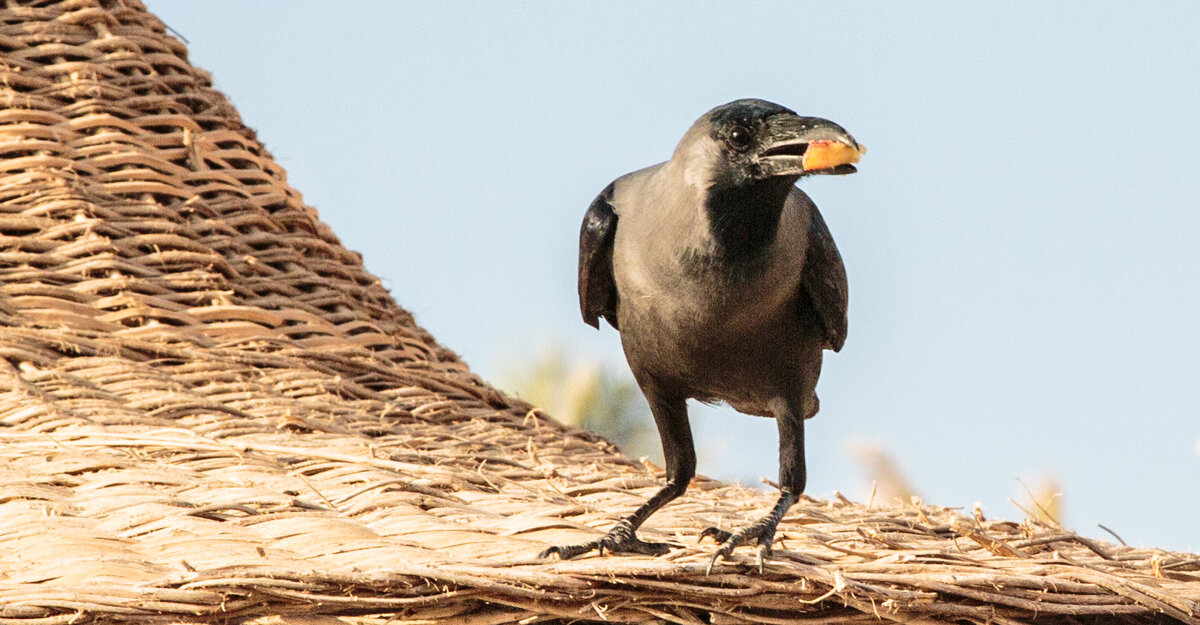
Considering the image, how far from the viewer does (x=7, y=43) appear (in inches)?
188

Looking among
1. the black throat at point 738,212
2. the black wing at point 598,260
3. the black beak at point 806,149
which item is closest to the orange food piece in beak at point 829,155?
the black beak at point 806,149

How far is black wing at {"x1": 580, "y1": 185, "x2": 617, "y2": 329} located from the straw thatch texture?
1.48 feet

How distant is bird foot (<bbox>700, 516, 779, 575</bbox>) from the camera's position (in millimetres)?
2465

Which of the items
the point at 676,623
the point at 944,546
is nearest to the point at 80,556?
the point at 676,623

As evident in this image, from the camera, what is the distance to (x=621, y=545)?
9.12 feet

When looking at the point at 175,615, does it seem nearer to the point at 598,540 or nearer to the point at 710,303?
the point at 598,540

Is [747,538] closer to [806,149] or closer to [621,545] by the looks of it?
[621,545]

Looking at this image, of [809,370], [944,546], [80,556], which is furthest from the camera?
[809,370]

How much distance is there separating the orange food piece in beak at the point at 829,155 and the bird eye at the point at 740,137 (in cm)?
17

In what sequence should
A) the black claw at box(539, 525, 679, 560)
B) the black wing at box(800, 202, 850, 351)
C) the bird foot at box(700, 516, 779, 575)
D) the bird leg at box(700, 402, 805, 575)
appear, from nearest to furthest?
the bird foot at box(700, 516, 779, 575) < the black claw at box(539, 525, 679, 560) < the bird leg at box(700, 402, 805, 575) < the black wing at box(800, 202, 850, 351)

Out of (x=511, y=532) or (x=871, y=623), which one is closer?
(x=871, y=623)

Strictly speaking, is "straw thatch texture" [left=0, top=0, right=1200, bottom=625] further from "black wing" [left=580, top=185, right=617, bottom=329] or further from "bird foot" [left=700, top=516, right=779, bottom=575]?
"black wing" [left=580, top=185, right=617, bottom=329]

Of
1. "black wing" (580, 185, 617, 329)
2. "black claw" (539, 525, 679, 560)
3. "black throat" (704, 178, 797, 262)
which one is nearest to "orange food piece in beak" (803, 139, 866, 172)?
"black throat" (704, 178, 797, 262)

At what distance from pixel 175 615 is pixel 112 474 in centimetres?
88
